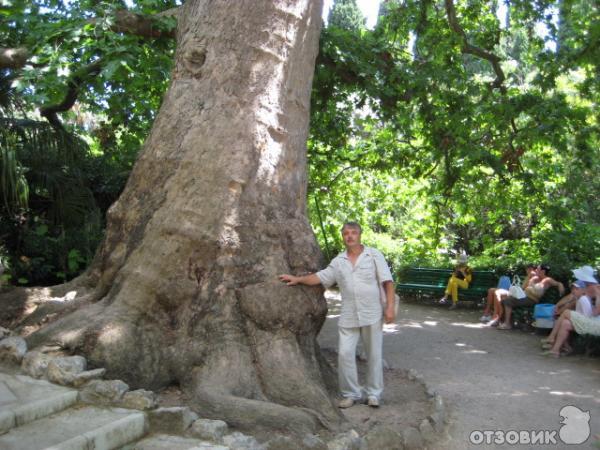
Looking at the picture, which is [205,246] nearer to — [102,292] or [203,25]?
[102,292]

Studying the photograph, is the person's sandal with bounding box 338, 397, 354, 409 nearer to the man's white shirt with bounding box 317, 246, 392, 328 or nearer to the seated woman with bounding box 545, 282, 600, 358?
the man's white shirt with bounding box 317, 246, 392, 328

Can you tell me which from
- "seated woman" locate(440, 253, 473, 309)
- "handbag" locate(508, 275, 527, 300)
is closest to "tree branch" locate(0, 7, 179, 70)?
"handbag" locate(508, 275, 527, 300)

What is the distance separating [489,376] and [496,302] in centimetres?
410

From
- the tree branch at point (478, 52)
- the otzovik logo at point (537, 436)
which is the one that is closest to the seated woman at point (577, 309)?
the otzovik logo at point (537, 436)

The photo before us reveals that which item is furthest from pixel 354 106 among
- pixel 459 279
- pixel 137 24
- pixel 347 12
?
pixel 347 12

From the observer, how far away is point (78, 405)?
408cm

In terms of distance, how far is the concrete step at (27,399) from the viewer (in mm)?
3668

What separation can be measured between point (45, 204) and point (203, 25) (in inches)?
205

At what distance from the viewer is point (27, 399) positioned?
3.91 metres

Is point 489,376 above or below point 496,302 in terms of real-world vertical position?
below

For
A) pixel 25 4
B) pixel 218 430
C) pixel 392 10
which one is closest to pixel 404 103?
pixel 392 10

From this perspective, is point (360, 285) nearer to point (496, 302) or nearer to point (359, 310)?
point (359, 310)

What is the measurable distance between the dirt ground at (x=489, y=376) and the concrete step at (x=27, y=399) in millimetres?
2604

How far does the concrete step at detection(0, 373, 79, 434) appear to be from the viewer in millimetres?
3668
